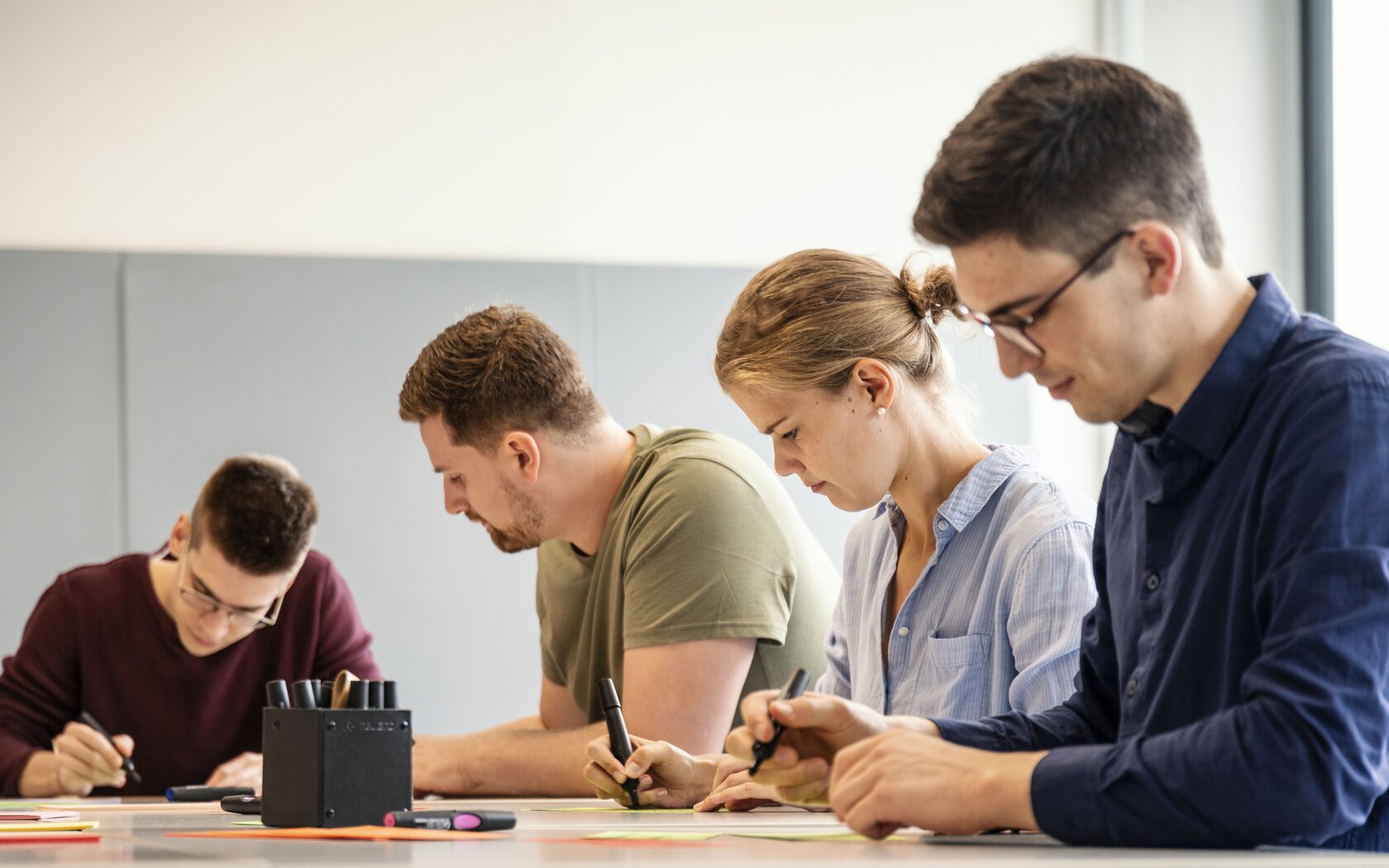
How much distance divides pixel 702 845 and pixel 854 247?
126 inches

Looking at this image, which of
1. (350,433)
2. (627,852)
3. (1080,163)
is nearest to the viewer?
(627,852)

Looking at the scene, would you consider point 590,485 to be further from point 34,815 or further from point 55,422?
point 55,422

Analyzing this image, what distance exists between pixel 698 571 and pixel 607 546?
0.26 meters

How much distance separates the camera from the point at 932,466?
1926 millimetres

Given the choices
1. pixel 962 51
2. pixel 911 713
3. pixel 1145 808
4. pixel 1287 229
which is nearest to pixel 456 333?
pixel 911 713

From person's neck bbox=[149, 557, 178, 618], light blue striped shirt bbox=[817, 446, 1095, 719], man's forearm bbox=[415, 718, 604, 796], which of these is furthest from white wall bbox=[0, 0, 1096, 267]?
light blue striped shirt bbox=[817, 446, 1095, 719]

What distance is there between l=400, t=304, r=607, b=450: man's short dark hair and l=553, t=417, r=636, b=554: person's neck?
0.14ft

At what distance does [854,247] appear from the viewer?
13.7ft

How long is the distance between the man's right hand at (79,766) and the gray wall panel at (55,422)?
1.01 m

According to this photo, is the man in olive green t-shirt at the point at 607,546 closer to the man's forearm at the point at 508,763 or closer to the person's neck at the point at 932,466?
the man's forearm at the point at 508,763

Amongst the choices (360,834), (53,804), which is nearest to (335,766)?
(360,834)

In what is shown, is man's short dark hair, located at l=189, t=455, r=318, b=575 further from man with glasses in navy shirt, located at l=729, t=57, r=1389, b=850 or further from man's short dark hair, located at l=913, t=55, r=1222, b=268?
man's short dark hair, located at l=913, t=55, r=1222, b=268

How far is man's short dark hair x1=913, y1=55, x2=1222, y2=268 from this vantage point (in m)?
1.18

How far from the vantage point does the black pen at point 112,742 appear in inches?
108
